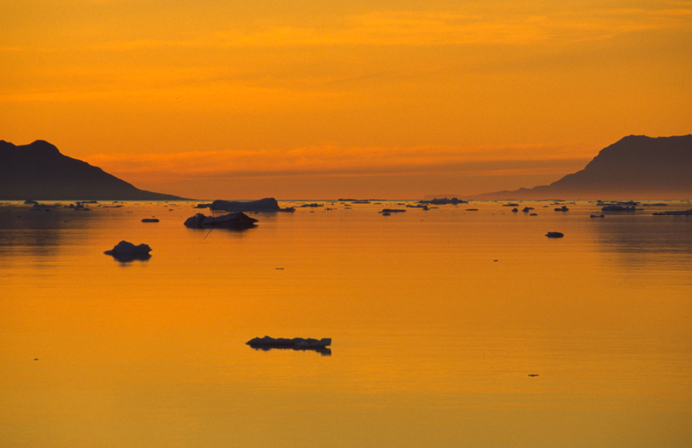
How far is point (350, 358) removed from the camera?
12.8 m

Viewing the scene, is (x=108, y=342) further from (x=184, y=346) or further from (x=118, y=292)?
(x=118, y=292)

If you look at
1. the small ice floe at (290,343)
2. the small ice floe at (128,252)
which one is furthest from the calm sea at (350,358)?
the small ice floe at (128,252)

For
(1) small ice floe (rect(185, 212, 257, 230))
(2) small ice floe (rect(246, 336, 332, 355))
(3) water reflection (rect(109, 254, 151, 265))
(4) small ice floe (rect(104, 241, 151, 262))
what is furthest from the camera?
(1) small ice floe (rect(185, 212, 257, 230))

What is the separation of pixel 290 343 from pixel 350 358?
1430 millimetres

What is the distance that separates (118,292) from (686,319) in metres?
13.1

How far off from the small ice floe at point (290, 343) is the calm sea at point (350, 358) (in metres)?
0.23

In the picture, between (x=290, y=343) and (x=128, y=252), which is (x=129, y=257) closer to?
(x=128, y=252)

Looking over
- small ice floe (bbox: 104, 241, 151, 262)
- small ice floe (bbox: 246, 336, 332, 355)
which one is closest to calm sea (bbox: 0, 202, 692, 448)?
small ice floe (bbox: 246, 336, 332, 355)

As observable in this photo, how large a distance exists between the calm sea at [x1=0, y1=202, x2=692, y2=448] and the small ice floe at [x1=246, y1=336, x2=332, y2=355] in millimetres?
235

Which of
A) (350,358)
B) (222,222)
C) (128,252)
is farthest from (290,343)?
(222,222)

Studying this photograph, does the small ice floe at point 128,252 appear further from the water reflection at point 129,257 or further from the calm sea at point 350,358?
the calm sea at point 350,358

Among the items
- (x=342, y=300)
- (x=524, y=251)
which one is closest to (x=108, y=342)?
(x=342, y=300)

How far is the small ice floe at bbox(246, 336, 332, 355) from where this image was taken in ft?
44.6

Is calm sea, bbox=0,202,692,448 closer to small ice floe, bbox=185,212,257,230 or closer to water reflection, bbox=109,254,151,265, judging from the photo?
water reflection, bbox=109,254,151,265
